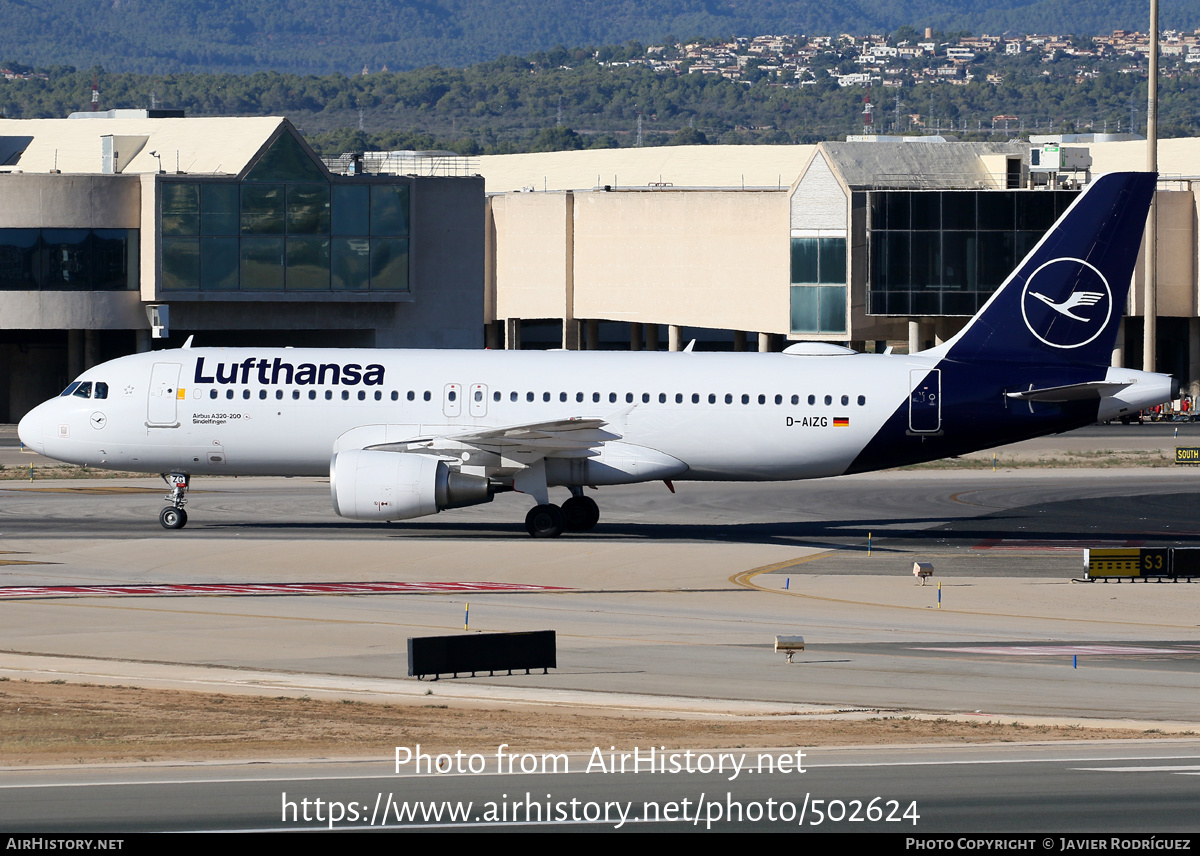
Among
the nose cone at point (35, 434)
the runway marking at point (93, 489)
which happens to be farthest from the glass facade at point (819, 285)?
the nose cone at point (35, 434)

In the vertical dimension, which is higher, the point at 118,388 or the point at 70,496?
the point at 118,388

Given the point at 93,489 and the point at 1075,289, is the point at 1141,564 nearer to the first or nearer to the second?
the point at 1075,289

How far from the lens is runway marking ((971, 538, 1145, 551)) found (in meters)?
40.8

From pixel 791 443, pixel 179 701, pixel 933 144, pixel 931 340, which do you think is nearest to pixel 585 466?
pixel 791 443

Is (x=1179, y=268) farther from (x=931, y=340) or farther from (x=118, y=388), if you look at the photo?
(x=118, y=388)

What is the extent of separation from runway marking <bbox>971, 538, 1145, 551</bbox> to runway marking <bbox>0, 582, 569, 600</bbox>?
44.1ft

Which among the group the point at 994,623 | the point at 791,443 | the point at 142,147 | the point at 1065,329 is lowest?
the point at 994,623

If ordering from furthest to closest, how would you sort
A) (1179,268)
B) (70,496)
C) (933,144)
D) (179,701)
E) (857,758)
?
(933,144)
(1179,268)
(70,496)
(179,701)
(857,758)

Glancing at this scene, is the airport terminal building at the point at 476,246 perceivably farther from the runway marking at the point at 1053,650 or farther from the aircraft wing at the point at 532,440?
the runway marking at the point at 1053,650

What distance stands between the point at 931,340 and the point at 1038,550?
57540 millimetres

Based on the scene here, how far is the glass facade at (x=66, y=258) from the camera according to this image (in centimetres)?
7519

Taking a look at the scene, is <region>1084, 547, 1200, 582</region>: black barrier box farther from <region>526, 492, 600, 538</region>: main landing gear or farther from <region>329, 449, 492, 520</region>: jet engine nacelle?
<region>329, 449, 492, 520</region>: jet engine nacelle

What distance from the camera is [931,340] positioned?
9644 cm

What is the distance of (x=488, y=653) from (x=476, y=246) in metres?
58.5
